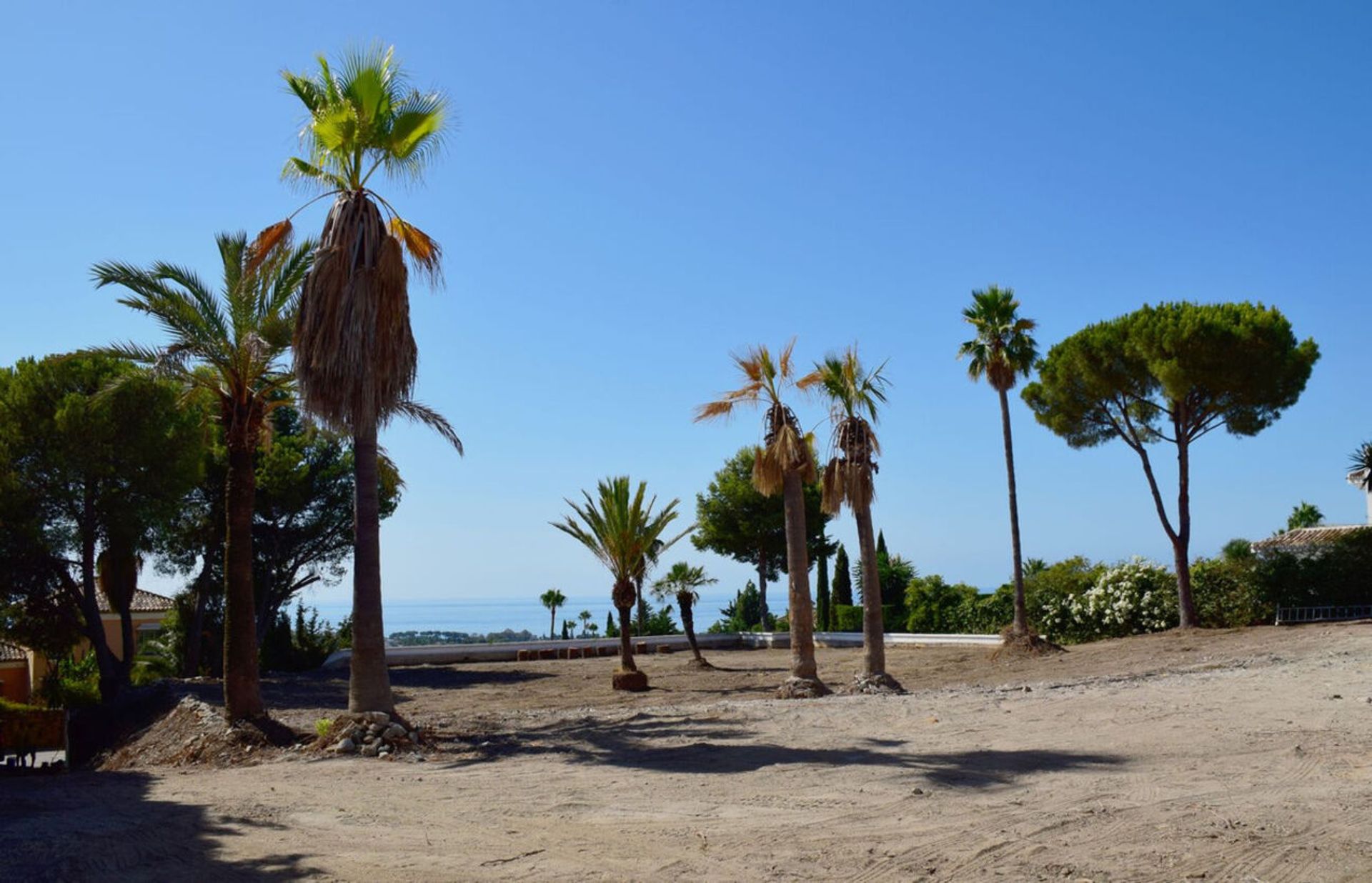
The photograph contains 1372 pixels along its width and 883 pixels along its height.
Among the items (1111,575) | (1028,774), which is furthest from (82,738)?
(1111,575)

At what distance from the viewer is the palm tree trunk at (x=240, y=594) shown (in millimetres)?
14992

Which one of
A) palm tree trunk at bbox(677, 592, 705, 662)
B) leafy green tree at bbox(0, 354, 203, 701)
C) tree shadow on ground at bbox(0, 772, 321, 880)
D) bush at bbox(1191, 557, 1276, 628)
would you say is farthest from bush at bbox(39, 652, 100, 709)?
bush at bbox(1191, 557, 1276, 628)

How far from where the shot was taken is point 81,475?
23.5 metres

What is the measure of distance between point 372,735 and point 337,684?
49.2 feet

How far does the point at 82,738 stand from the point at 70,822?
39.9ft

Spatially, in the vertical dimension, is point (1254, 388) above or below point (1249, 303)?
below

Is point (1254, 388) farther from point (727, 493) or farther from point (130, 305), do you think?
point (130, 305)

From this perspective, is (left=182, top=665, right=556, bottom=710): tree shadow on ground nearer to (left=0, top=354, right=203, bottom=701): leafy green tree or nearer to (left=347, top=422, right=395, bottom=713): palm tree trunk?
(left=0, top=354, right=203, bottom=701): leafy green tree

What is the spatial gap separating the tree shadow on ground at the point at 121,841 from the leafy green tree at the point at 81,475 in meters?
13.7

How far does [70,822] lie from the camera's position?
9164 mm

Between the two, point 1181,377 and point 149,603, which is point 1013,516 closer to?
point 1181,377

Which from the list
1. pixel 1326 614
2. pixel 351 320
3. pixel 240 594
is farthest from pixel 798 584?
pixel 1326 614

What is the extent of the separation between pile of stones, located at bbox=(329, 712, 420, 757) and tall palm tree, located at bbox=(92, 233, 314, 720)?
2086 mm

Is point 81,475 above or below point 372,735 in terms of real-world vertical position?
above
